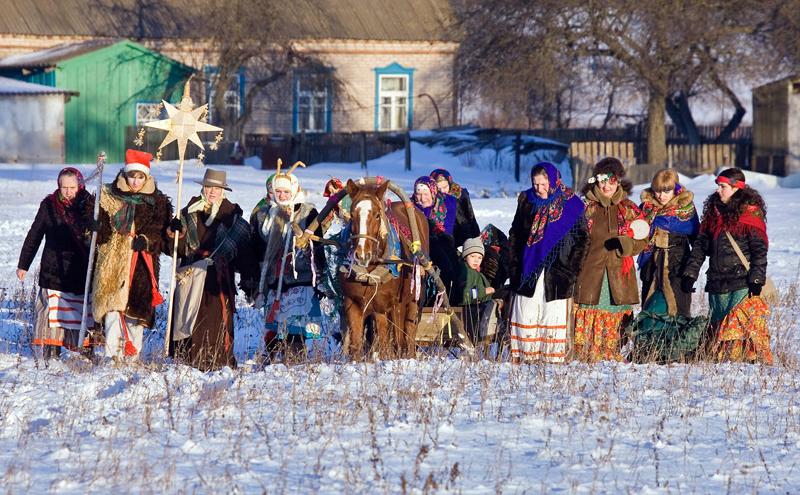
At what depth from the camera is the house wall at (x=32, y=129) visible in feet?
111

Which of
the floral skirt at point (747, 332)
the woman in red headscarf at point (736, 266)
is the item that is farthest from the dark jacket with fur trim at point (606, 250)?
the floral skirt at point (747, 332)

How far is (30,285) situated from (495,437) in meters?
7.47

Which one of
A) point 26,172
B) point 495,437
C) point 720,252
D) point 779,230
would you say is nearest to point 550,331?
point 720,252

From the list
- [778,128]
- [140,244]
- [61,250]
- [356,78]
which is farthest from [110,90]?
[140,244]

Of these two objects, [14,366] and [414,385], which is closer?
[414,385]

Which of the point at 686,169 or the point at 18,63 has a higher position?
the point at 18,63

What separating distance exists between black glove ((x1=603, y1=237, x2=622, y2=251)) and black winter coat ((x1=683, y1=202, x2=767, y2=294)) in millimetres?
538

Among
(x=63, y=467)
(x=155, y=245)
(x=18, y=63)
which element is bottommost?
(x=63, y=467)

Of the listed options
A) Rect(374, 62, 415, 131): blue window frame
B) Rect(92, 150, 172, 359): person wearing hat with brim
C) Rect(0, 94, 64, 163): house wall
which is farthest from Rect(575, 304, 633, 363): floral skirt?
Rect(374, 62, 415, 131): blue window frame

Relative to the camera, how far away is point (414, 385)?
301 inches

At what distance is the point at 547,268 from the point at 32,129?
2763cm

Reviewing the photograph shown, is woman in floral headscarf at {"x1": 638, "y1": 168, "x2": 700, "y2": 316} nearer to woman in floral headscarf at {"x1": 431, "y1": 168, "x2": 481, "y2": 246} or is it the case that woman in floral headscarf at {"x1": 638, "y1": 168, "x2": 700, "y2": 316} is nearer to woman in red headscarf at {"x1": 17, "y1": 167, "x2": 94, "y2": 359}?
woman in floral headscarf at {"x1": 431, "y1": 168, "x2": 481, "y2": 246}

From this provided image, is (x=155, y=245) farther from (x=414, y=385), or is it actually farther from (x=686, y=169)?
(x=686, y=169)

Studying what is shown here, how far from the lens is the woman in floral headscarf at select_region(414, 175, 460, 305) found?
9727 millimetres
